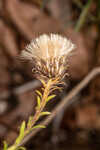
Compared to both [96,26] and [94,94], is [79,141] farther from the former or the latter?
[96,26]

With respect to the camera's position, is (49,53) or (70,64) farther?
(70,64)

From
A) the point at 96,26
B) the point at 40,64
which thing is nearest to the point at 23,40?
the point at 96,26

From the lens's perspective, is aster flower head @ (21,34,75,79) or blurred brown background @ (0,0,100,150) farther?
blurred brown background @ (0,0,100,150)

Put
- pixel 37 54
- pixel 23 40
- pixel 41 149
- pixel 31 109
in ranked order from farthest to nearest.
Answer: pixel 23 40 < pixel 31 109 < pixel 41 149 < pixel 37 54

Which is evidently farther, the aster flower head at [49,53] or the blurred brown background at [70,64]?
the blurred brown background at [70,64]
